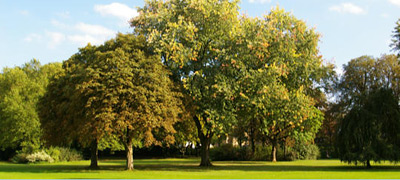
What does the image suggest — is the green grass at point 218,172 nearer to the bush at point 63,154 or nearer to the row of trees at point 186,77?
the row of trees at point 186,77

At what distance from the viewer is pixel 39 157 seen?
43.5m

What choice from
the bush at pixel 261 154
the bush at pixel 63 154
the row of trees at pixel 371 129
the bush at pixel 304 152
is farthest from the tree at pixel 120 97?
the bush at pixel 304 152

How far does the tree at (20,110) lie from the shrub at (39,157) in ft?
7.40

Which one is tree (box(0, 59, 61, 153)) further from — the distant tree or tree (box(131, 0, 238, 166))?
the distant tree

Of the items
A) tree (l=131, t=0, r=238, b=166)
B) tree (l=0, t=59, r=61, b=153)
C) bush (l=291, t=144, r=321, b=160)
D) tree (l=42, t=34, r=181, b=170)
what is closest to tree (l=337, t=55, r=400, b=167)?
tree (l=131, t=0, r=238, b=166)

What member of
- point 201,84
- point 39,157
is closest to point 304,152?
point 201,84

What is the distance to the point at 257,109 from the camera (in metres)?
28.4

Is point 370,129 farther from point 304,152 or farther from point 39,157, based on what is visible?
point 39,157

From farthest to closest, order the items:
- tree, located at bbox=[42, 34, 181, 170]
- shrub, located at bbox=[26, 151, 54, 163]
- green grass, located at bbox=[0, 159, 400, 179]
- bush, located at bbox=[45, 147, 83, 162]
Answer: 1. bush, located at bbox=[45, 147, 83, 162]
2. shrub, located at bbox=[26, 151, 54, 163]
3. tree, located at bbox=[42, 34, 181, 170]
4. green grass, located at bbox=[0, 159, 400, 179]

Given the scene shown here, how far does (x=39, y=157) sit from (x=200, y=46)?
26.9 metres

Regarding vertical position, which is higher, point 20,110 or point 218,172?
point 20,110

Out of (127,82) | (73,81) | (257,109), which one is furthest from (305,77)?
(73,81)

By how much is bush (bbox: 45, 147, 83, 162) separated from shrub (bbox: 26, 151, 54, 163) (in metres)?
1.28

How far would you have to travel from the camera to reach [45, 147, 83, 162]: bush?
4603 centimetres
